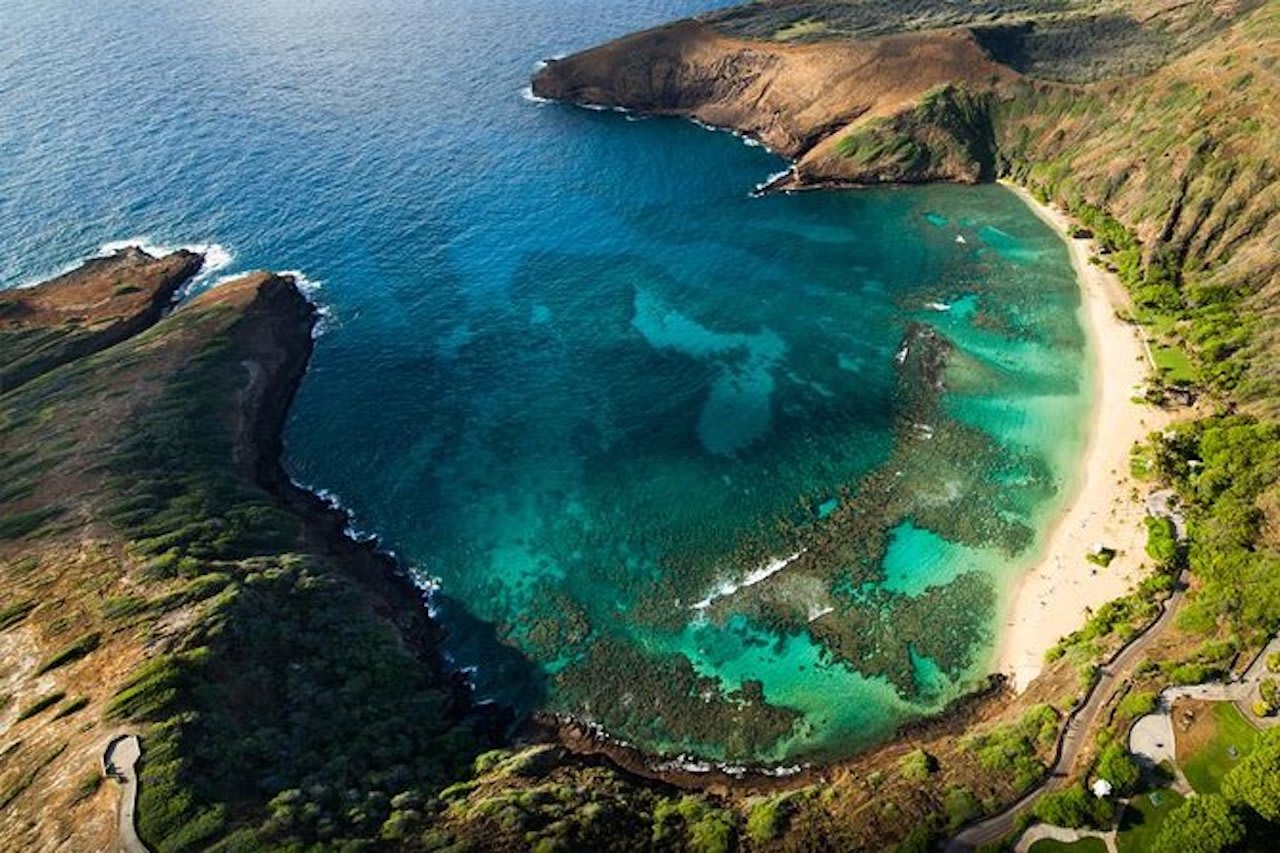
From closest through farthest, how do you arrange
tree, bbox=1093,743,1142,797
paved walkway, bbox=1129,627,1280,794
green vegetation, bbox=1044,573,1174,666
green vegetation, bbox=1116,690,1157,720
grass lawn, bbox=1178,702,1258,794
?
tree, bbox=1093,743,1142,797
grass lawn, bbox=1178,702,1258,794
paved walkway, bbox=1129,627,1280,794
green vegetation, bbox=1116,690,1157,720
green vegetation, bbox=1044,573,1174,666

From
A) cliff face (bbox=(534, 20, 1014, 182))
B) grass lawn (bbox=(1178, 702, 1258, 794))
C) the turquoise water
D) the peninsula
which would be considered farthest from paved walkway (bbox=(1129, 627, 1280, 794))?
cliff face (bbox=(534, 20, 1014, 182))

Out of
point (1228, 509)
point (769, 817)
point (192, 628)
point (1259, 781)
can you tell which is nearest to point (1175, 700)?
point (1259, 781)

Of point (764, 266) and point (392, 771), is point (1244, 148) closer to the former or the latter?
point (764, 266)

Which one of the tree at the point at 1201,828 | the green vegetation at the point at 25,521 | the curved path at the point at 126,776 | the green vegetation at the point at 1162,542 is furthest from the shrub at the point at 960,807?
the green vegetation at the point at 25,521

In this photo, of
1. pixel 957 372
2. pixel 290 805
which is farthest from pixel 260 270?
pixel 957 372

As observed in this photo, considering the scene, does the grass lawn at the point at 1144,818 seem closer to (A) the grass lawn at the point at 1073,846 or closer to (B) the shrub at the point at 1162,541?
(A) the grass lawn at the point at 1073,846

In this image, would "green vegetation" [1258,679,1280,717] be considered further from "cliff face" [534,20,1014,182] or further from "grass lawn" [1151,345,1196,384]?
"cliff face" [534,20,1014,182]

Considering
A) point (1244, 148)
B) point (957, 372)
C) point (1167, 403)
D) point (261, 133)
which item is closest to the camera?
point (1167, 403)
